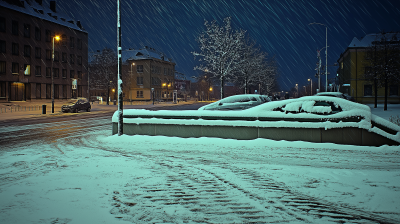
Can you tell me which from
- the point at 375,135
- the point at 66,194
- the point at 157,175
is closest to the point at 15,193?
the point at 66,194

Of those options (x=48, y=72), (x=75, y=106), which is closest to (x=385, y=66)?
(x=75, y=106)

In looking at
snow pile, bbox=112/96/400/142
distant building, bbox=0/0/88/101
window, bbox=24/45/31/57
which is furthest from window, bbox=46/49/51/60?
snow pile, bbox=112/96/400/142

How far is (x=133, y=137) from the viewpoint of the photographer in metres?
11.3

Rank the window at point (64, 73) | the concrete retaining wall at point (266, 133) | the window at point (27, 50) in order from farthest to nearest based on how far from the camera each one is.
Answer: the window at point (64, 73) < the window at point (27, 50) < the concrete retaining wall at point (266, 133)

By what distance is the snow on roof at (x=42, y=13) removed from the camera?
1752 inches

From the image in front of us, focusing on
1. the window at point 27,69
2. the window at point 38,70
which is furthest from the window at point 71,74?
the window at point 27,69

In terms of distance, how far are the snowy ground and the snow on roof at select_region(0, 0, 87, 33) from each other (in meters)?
43.9

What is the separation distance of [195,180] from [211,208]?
1494 mm

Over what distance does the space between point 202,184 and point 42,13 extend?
55048 mm

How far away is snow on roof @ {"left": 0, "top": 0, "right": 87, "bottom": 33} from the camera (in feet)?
146

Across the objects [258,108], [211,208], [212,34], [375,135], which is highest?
[212,34]

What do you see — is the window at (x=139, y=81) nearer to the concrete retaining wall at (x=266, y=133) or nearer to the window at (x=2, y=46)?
the window at (x=2, y=46)

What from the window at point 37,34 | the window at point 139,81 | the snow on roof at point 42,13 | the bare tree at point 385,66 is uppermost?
the snow on roof at point 42,13

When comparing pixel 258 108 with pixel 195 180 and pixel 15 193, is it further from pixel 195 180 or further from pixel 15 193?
pixel 15 193
